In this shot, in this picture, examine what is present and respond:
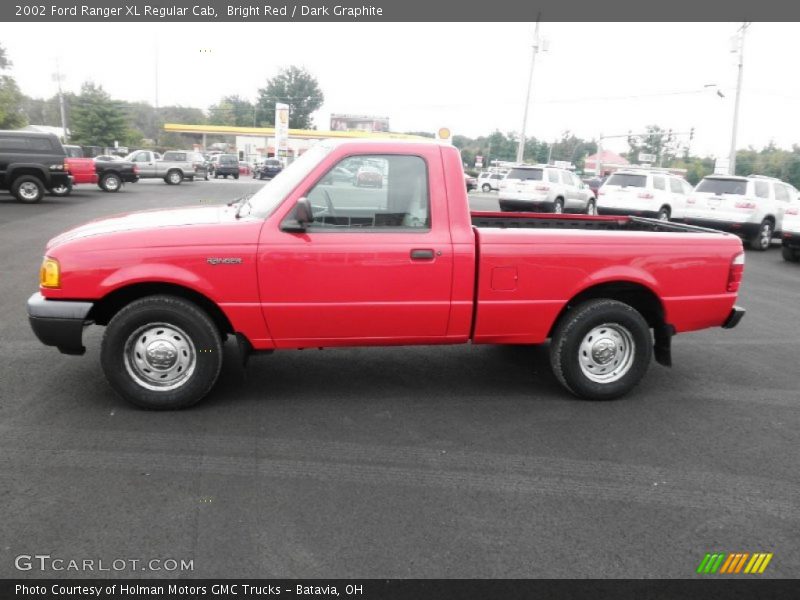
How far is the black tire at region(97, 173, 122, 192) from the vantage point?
2733cm

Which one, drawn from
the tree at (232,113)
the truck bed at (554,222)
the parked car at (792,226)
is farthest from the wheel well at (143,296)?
the tree at (232,113)

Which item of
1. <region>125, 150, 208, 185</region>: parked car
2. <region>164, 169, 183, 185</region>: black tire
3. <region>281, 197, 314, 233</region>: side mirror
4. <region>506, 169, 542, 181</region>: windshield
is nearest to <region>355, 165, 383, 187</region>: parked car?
<region>281, 197, 314, 233</region>: side mirror

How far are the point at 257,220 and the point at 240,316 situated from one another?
0.68 m

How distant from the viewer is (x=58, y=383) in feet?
16.7

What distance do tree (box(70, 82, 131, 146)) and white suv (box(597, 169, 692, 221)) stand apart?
56503 millimetres

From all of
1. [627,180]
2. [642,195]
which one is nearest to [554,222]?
[642,195]

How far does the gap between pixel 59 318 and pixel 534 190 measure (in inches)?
722

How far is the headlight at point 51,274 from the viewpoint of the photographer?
4.48 meters

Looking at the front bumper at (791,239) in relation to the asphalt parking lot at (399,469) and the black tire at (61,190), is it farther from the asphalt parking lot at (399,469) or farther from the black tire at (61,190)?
the black tire at (61,190)

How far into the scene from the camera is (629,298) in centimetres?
543

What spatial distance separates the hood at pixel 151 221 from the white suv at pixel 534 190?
16.9 m

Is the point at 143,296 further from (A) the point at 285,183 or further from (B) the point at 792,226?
(B) the point at 792,226
